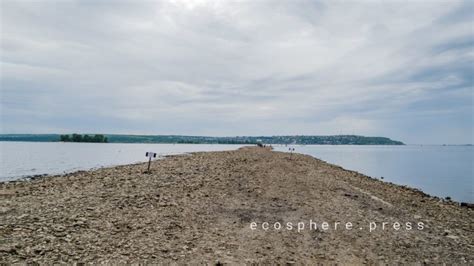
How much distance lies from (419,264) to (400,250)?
2.72 ft

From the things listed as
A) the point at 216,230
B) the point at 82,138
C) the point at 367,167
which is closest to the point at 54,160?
the point at 367,167

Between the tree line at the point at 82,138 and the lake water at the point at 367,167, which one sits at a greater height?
the tree line at the point at 82,138

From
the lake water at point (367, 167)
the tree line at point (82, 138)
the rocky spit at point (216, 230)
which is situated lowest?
the lake water at point (367, 167)

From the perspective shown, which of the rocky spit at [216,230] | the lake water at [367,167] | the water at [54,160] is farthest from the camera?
the water at [54,160]

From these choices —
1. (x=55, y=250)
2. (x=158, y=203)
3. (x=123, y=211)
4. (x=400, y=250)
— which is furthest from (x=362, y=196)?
(x=55, y=250)

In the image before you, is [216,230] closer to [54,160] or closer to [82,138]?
[54,160]

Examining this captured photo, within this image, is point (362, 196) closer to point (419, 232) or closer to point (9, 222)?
point (419, 232)

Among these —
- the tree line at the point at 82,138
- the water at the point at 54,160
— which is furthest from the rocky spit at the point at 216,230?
the tree line at the point at 82,138

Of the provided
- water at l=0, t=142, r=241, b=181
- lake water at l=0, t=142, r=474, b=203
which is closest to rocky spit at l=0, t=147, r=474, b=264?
lake water at l=0, t=142, r=474, b=203

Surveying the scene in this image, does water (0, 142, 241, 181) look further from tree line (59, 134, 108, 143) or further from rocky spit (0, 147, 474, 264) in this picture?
tree line (59, 134, 108, 143)

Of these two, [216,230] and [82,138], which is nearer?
[216,230]

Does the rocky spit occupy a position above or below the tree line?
below

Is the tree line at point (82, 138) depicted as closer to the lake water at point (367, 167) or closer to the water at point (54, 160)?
the water at point (54, 160)

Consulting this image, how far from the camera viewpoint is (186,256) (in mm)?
7703
